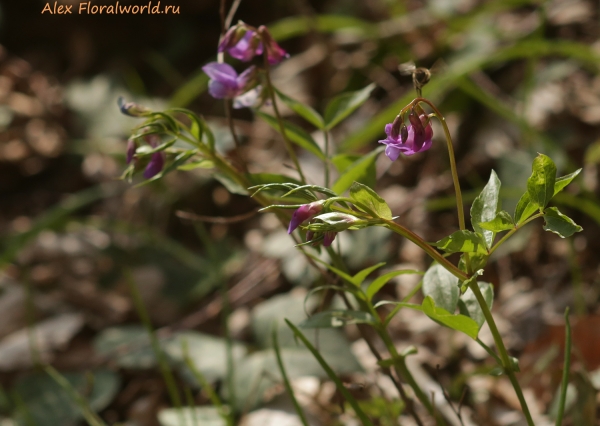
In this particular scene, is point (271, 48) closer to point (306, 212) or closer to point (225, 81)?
point (225, 81)

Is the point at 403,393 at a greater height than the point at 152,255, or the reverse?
the point at 403,393

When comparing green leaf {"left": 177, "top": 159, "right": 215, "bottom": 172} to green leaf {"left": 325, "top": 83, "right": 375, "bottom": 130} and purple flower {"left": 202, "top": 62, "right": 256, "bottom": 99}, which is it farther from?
green leaf {"left": 325, "top": 83, "right": 375, "bottom": 130}

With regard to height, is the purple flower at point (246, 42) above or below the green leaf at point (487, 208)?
above

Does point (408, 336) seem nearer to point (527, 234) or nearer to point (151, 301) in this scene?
point (527, 234)

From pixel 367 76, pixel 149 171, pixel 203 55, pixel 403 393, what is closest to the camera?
pixel 149 171

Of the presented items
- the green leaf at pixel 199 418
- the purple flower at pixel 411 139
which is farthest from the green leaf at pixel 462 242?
the green leaf at pixel 199 418

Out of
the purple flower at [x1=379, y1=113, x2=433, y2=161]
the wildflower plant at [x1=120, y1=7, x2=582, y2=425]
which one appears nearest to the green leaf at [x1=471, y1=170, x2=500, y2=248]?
the wildflower plant at [x1=120, y1=7, x2=582, y2=425]

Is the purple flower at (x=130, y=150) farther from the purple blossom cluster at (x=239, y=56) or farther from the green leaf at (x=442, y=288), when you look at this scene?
the green leaf at (x=442, y=288)

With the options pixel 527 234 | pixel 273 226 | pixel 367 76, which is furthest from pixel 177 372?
pixel 367 76
